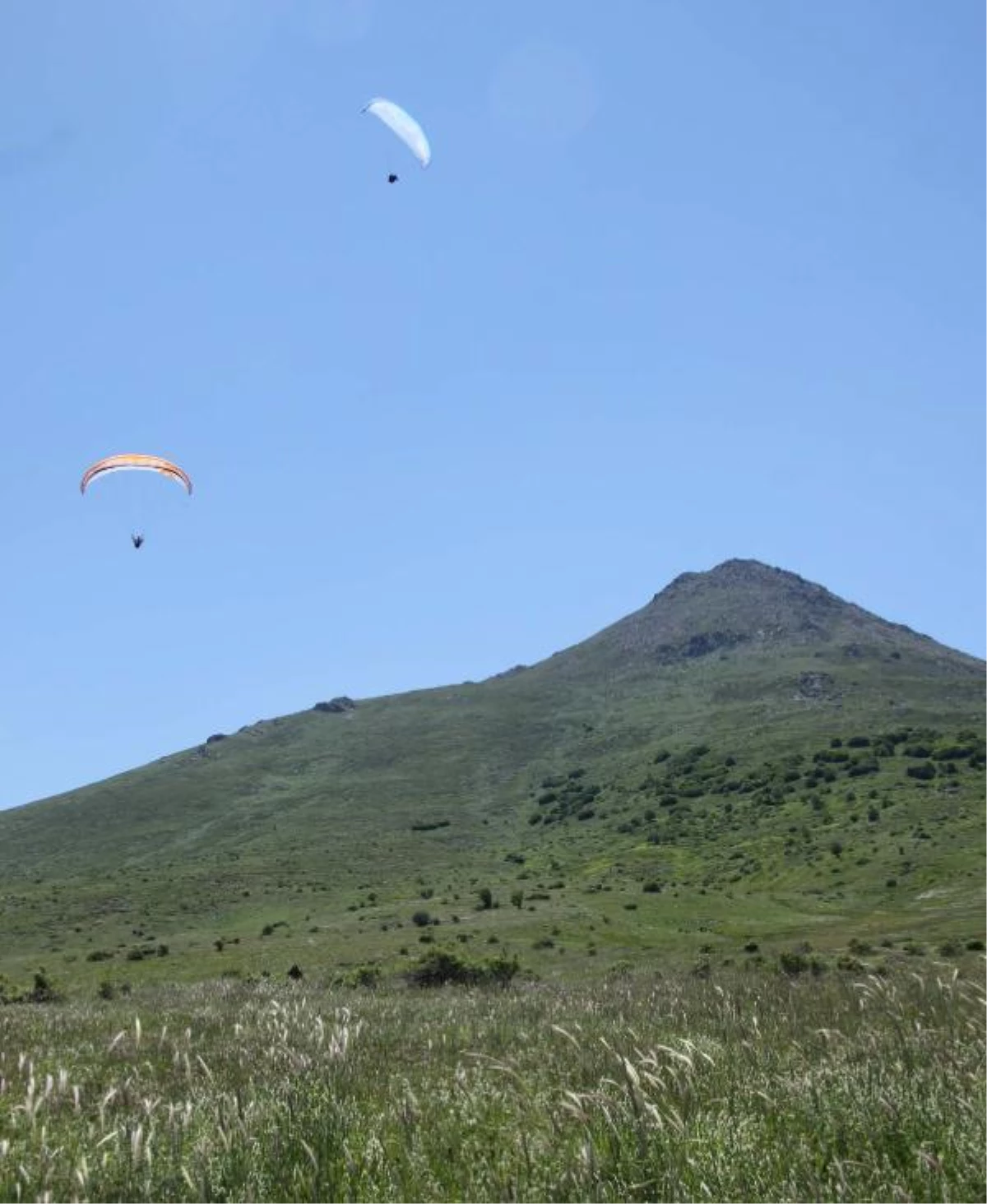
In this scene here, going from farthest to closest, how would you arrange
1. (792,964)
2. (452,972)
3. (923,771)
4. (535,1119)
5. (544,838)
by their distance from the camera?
(544,838), (923,771), (452,972), (792,964), (535,1119)

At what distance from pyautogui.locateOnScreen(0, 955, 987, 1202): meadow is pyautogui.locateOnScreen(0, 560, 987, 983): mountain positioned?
35.3 meters

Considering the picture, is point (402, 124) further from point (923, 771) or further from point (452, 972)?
point (923, 771)

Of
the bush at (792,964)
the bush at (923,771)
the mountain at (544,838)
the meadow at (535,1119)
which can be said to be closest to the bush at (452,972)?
the bush at (792,964)

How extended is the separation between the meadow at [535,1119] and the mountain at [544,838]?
3526 centimetres

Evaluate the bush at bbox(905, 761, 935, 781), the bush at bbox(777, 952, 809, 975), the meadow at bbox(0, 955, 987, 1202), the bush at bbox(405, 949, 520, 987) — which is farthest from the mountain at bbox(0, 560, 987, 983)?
the meadow at bbox(0, 955, 987, 1202)

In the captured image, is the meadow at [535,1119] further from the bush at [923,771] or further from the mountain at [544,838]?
the bush at [923,771]

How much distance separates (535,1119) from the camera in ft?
19.2

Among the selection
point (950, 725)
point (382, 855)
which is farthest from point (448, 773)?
point (950, 725)

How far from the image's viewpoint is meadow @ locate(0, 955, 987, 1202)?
438 centimetres

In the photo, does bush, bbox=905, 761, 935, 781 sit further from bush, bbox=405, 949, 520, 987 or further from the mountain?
bush, bbox=405, 949, 520, 987

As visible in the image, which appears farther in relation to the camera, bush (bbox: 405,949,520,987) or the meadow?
bush (bbox: 405,949,520,987)

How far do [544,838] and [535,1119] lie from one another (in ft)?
384

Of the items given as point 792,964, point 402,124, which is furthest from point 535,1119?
point 402,124

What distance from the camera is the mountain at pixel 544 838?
184 ft
